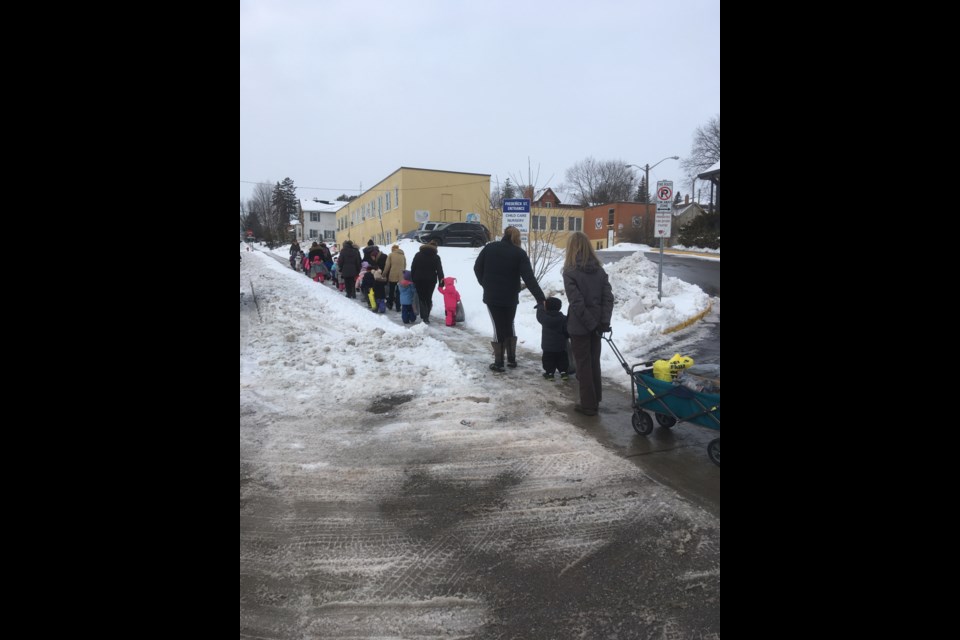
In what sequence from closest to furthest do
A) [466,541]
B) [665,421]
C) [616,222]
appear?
[466,541]
[665,421]
[616,222]

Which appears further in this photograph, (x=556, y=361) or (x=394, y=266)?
(x=394, y=266)

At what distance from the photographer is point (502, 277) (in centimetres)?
732

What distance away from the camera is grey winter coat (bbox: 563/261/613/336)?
17.7 ft

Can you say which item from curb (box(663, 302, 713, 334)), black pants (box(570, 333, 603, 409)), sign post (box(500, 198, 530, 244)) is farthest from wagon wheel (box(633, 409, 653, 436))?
sign post (box(500, 198, 530, 244))

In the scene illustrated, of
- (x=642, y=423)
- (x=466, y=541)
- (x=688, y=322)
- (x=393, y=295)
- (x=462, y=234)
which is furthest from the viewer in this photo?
(x=462, y=234)

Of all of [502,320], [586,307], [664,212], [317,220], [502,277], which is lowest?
[502,320]

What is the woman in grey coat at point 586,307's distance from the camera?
5418 millimetres

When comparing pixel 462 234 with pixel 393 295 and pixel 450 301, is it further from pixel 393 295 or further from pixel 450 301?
pixel 450 301

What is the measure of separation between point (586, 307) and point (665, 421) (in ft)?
4.16

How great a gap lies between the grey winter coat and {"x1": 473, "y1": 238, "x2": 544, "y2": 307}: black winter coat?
176cm

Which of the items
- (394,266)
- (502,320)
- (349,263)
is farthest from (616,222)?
(502,320)

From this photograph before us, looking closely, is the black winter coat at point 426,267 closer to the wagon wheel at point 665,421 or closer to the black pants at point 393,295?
the black pants at point 393,295

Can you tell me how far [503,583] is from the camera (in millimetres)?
2869

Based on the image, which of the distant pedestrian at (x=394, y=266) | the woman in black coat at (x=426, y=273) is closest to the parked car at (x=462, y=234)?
the distant pedestrian at (x=394, y=266)
